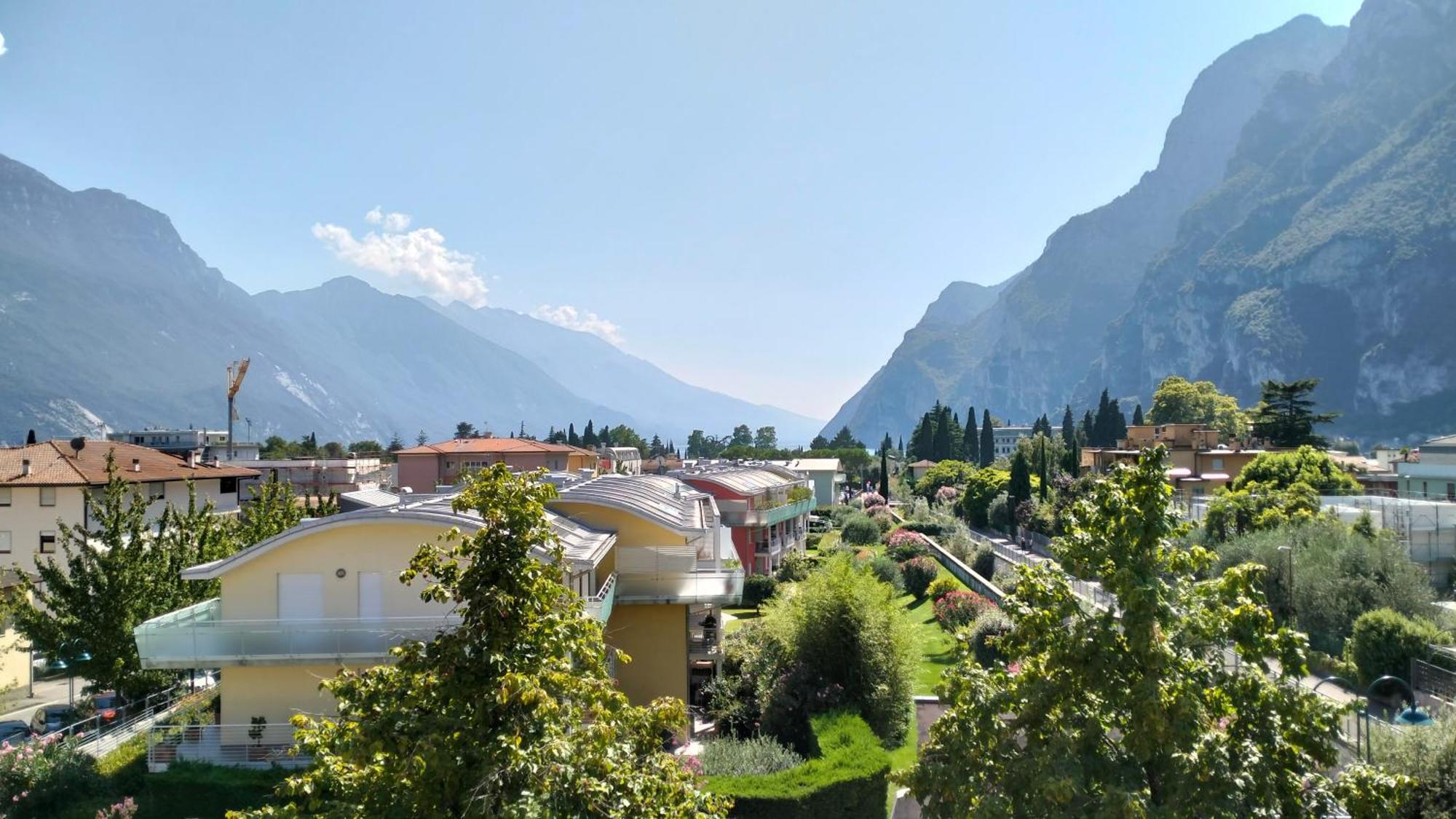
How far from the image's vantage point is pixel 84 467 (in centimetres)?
→ 4584

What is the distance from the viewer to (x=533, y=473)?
295 inches

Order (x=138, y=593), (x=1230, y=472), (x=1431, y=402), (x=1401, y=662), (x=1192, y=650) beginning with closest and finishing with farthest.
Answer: (x=1192, y=650)
(x=138, y=593)
(x=1401, y=662)
(x=1230, y=472)
(x=1431, y=402)

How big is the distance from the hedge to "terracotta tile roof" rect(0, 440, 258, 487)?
36489 millimetres

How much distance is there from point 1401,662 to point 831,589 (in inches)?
681

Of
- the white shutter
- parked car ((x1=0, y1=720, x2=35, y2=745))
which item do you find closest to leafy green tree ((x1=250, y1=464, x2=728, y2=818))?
the white shutter

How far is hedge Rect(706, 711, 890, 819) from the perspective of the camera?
14.5 metres

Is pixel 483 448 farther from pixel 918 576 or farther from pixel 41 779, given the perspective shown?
pixel 41 779

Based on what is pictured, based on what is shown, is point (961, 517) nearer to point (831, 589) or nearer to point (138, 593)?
point (831, 589)

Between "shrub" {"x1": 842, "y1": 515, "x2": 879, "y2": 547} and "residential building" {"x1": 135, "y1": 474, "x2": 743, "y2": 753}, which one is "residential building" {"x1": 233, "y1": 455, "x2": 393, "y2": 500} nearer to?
"shrub" {"x1": 842, "y1": 515, "x2": 879, "y2": 547}

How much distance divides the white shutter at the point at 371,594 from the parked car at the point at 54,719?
11.8 metres

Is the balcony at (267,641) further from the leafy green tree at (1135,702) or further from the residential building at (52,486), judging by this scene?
the residential building at (52,486)

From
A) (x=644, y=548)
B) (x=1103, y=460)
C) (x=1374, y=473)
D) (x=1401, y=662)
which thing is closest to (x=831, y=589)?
(x=644, y=548)

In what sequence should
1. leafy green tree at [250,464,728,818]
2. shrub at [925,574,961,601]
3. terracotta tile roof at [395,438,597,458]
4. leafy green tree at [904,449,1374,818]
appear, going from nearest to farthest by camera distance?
leafy green tree at [250,464,728,818], leafy green tree at [904,449,1374,818], shrub at [925,574,961,601], terracotta tile roof at [395,438,597,458]

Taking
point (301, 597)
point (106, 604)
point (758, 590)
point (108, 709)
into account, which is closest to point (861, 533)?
point (758, 590)
